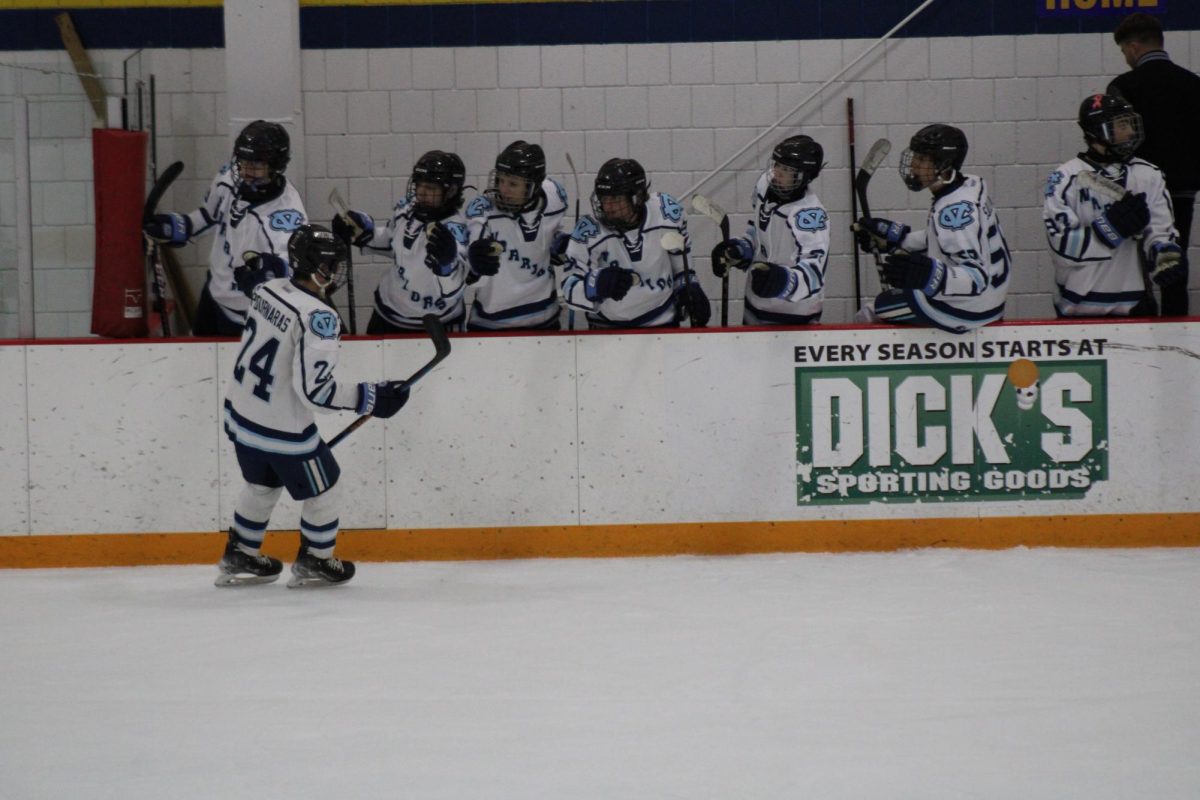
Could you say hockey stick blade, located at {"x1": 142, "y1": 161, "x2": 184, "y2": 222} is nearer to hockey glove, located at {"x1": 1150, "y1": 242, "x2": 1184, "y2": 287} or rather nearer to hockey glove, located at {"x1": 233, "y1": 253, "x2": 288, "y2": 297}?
hockey glove, located at {"x1": 233, "y1": 253, "x2": 288, "y2": 297}

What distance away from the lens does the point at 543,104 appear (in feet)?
21.3

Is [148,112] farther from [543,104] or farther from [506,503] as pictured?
[506,503]

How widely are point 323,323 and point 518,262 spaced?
43.5 inches

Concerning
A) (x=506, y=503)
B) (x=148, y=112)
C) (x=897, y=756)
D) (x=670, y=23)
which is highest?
(x=670, y=23)

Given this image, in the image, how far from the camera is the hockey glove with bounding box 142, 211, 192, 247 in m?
4.82

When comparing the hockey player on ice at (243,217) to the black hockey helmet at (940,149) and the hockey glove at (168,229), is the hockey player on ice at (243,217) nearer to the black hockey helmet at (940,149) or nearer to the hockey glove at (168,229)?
the hockey glove at (168,229)

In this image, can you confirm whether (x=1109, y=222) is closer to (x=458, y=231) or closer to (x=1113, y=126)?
(x=1113, y=126)

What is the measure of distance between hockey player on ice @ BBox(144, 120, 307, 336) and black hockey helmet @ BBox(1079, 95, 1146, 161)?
286 centimetres

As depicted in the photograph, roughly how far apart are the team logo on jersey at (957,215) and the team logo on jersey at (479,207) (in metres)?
1.64

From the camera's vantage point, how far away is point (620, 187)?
462 cm

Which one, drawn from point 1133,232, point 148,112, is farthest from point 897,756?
point 148,112

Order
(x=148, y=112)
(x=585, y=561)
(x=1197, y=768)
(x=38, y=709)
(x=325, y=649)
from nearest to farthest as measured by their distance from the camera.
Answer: (x=1197, y=768) < (x=38, y=709) < (x=325, y=649) < (x=585, y=561) < (x=148, y=112)

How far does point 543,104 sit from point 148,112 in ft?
6.20

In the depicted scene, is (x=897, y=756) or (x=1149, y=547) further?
(x=1149, y=547)
